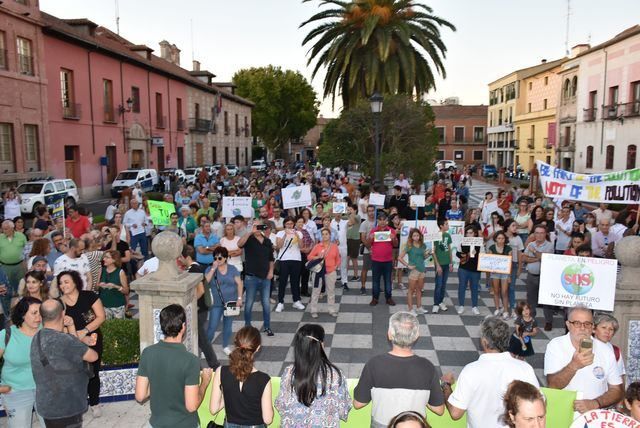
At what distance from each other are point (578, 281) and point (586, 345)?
1.93m

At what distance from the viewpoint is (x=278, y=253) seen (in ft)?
33.8

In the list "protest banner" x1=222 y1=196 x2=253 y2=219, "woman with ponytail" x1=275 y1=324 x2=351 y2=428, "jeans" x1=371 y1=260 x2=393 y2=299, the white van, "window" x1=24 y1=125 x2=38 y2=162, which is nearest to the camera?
"woman with ponytail" x1=275 y1=324 x2=351 y2=428

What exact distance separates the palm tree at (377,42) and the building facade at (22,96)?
13.3m

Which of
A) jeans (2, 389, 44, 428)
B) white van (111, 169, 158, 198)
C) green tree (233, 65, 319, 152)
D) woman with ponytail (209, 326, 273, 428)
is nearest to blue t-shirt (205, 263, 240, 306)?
jeans (2, 389, 44, 428)

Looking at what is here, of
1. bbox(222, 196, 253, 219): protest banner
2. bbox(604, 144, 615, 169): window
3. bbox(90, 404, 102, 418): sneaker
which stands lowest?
bbox(90, 404, 102, 418): sneaker

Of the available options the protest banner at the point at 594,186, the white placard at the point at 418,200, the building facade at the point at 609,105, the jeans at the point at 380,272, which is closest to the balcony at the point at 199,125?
the building facade at the point at 609,105

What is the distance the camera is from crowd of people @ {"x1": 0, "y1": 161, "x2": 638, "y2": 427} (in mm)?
3740

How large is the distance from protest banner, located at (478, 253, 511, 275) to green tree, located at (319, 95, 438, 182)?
13.7 m

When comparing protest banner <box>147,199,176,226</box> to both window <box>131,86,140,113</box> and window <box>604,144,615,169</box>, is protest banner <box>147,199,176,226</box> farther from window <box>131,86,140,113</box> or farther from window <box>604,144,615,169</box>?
window <box>604,144,615,169</box>

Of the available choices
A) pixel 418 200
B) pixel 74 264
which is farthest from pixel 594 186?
pixel 74 264

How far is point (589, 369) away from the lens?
179 inches

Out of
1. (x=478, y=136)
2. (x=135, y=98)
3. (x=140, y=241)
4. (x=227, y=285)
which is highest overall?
(x=135, y=98)

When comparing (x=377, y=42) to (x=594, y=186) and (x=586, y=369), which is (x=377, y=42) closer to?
(x=594, y=186)

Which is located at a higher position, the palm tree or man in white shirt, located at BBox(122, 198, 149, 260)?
the palm tree
